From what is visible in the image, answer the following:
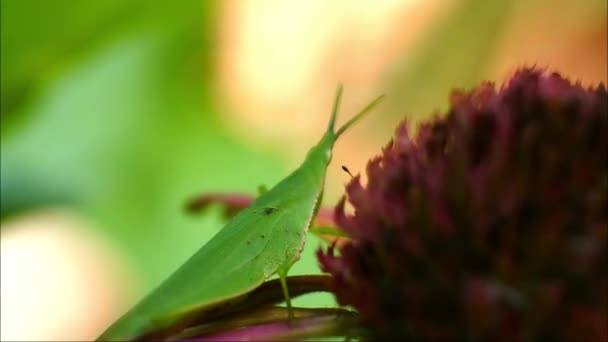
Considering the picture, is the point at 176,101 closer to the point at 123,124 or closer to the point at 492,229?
the point at 123,124

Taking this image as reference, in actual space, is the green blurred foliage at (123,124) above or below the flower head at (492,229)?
above

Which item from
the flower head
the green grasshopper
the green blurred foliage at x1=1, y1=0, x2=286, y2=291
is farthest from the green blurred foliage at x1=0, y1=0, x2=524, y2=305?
the flower head

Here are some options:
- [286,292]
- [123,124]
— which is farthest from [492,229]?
[123,124]

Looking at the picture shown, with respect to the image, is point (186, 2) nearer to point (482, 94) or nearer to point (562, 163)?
point (482, 94)

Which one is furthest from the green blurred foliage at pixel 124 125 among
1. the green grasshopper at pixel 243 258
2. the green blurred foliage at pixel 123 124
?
the green grasshopper at pixel 243 258

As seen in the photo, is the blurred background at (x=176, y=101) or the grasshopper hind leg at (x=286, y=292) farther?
the blurred background at (x=176, y=101)

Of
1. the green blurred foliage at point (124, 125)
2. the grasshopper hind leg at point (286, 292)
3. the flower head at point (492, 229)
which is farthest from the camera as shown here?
the green blurred foliage at point (124, 125)

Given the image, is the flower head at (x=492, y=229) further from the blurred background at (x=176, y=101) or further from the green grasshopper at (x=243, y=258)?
the blurred background at (x=176, y=101)
